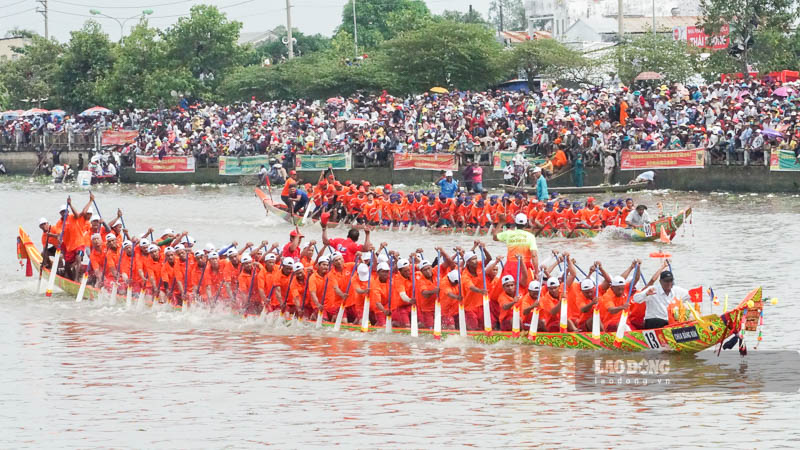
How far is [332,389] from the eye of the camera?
1312 cm

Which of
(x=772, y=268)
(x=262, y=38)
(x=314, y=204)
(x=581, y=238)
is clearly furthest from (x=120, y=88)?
(x=262, y=38)

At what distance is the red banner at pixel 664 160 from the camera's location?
102 ft

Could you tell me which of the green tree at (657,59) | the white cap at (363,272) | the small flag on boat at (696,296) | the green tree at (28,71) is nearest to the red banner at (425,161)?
the green tree at (657,59)

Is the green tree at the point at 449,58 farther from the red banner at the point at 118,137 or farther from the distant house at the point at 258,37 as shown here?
the distant house at the point at 258,37

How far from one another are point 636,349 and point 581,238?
36.9ft

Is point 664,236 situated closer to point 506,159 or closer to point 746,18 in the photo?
point 506,159

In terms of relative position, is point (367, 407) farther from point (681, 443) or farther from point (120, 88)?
point (120, 88)

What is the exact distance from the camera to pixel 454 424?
1156cm

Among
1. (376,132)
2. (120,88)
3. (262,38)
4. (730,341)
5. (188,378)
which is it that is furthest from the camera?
(262,38)

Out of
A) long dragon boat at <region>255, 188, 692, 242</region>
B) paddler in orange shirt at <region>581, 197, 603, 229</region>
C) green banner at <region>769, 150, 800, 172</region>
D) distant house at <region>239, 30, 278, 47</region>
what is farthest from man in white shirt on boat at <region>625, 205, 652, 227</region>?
distant house at <region>239, 30, 278, 47</region>

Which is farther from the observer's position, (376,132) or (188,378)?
(376,132)

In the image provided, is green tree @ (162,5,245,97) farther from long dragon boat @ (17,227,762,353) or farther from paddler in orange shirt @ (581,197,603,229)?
long dragon boat @ (17,227,762,353)

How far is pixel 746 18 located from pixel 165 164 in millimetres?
20421

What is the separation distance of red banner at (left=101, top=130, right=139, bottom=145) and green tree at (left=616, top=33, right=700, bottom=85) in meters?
18.9
